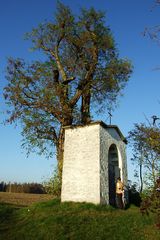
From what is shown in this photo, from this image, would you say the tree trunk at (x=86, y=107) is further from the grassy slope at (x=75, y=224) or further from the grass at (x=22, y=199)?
the grassy slope at (x=75, y=224)

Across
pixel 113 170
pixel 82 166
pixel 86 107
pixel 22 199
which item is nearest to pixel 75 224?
pixel 82 166

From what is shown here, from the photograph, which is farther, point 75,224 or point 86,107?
point 86,107

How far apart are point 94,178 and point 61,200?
9.05 ft

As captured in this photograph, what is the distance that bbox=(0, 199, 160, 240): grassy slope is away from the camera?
41.6ft

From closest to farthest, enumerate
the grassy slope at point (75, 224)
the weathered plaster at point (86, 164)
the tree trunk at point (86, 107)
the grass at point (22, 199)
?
the grassy slope at point (75, 224)
the weathered plaster at point (86, 164)
the tree trunk at point (86, 107)
the grass at point (22, 199)

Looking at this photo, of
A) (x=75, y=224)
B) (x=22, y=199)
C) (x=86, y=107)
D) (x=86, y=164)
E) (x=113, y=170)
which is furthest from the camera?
(x=22, y=199)

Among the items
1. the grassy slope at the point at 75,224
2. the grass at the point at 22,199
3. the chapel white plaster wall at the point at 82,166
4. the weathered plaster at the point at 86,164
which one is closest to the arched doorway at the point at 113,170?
the weathered plaster at the point at 86,164

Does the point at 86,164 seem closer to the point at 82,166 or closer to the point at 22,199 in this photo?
the point at 82,166

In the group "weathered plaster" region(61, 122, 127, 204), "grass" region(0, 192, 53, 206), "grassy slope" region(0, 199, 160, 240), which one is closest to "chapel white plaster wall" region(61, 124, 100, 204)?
"weathered plaster" region(61, 122, 127, 204)

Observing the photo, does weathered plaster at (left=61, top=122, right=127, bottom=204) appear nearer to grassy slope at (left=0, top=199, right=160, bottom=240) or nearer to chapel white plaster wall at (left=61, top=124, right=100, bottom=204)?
chapel white plaster wall at (left=61, top=124, right=100, bottom=204)

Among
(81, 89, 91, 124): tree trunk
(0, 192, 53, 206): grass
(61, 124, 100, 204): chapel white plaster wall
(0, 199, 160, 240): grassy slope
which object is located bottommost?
(0, 199, 160, 240): grassy slope

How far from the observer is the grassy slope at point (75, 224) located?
12688 millimetres

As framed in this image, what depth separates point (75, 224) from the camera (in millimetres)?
13906

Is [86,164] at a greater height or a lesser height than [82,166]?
greater
